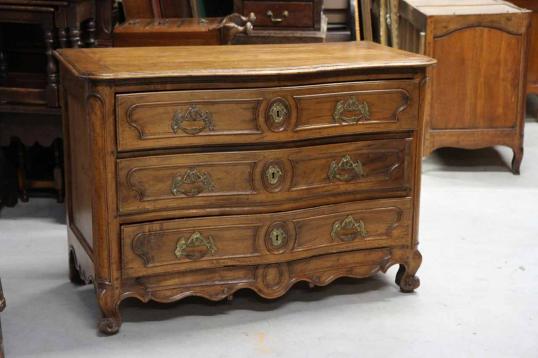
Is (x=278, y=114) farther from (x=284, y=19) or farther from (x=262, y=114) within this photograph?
(x=284, y=19)

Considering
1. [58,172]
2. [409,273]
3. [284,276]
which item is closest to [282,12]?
[58,172]

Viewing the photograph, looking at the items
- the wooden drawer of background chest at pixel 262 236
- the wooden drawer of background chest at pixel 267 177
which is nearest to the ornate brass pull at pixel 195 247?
the wooden drawer of background chest at pixel 262 236

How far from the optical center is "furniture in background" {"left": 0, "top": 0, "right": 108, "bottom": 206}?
13.3 feet

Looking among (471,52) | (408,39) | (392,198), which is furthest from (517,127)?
(392,198)

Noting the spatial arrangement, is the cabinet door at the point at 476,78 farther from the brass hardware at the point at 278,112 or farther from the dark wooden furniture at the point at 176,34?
the brass hardware at the point at 278,112

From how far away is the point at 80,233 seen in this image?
132 inches

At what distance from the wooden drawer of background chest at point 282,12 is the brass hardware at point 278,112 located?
1947mm

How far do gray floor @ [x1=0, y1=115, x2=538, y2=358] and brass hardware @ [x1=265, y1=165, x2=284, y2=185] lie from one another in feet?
1.61

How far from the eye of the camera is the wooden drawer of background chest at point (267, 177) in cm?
303

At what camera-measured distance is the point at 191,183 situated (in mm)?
3072

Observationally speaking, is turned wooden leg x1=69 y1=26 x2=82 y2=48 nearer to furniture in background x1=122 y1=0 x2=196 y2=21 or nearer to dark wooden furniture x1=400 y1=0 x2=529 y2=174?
furniture in background x1=122 y1=0 x2=196 y2=21

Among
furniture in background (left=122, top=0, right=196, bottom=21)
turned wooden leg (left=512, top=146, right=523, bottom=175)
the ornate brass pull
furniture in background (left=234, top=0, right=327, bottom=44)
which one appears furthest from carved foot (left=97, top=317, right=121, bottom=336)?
turned wooden leg (left=512, top=146, right=523, bottom=175)

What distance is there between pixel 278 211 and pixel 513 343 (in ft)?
2.88

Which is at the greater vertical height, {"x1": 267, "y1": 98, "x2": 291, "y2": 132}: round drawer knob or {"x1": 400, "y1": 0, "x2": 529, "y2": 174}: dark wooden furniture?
{"x1": 267, "y1": 98, "x2": 291, "y2": 132}: round drawer knob
